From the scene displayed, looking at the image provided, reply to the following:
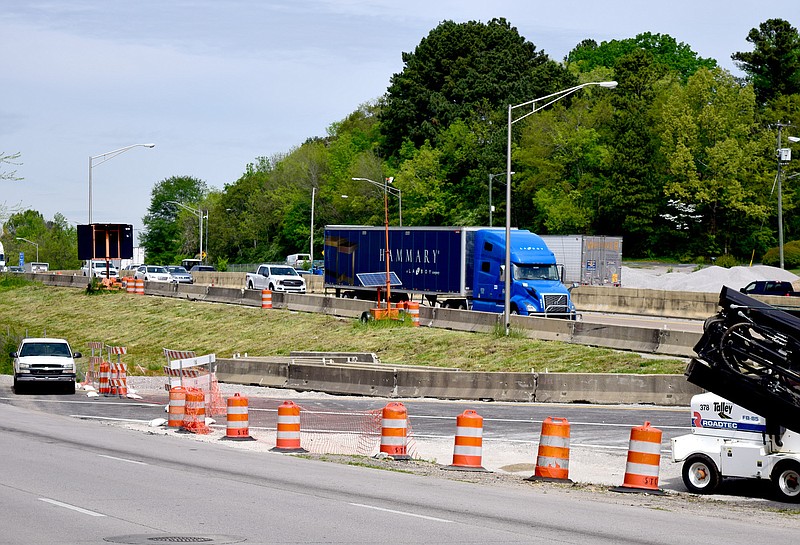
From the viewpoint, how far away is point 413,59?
12462 cm

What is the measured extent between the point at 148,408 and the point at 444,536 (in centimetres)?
2172

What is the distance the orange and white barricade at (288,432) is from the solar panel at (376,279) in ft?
87.1

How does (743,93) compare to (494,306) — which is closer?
(494,306)

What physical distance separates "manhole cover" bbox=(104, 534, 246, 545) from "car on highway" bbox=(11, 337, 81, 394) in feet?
87.0

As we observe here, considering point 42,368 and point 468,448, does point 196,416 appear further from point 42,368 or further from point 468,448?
point 42,368

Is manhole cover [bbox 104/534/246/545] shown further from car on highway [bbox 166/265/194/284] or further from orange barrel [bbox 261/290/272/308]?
car on highway [bbox 166/265/194/284]

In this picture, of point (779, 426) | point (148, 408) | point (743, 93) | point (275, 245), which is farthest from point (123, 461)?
point (275, 245)

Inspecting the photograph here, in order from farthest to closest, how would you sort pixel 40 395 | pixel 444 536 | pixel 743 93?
pixel 743 93
pixel 40 395
pixel 444 536

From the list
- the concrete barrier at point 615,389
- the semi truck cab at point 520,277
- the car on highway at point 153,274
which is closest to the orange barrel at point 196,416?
the concrete barrier at point 615,389

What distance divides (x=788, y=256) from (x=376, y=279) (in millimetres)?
45115

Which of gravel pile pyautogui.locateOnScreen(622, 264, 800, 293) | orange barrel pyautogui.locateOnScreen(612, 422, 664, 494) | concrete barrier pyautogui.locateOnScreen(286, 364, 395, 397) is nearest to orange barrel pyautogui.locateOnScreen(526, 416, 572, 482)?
orange barrel pyautogui.locateOnScreen(612, 422, 664, 494)

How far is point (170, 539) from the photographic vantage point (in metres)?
11.1

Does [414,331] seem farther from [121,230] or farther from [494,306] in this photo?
[121,230]

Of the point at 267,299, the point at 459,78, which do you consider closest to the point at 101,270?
the point at 267,299
